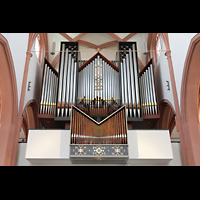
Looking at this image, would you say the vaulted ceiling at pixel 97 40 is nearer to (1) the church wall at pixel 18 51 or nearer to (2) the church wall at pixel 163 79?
(2) the church wall at pixel 163 79

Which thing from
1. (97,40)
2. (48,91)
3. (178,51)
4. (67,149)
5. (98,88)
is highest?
(97,40)

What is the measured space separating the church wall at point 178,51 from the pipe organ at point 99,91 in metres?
1.33

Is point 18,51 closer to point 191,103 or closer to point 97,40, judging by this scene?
point 191,103

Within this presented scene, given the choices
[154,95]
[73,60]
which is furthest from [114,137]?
[73,60]

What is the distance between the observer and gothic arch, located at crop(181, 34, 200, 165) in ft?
25.7

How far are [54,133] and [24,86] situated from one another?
2.17 meters

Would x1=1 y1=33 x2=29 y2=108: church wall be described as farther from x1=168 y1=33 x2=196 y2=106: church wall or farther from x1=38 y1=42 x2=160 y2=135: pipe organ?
x1=168 y1=33 x2=196 y2=106: church wall

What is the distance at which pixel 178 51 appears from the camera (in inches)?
349

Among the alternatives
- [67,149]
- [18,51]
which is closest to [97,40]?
[18,51]

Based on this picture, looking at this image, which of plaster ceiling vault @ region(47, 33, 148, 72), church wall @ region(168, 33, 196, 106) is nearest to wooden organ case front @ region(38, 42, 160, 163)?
church wall @ region(168, 33, 196, 106)

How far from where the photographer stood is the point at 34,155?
7816mm

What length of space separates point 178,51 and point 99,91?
11.1ft

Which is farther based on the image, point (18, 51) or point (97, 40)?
point (97, 40)

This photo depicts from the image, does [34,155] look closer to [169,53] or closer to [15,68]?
[15,68]
